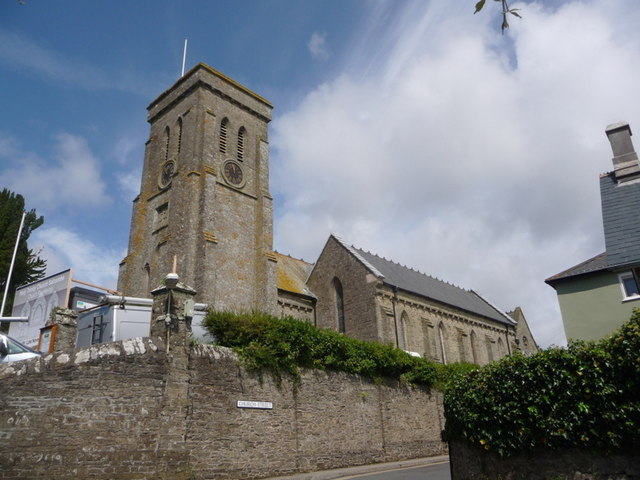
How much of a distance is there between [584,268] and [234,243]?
724 inches

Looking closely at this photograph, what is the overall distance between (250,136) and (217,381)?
2232 cm

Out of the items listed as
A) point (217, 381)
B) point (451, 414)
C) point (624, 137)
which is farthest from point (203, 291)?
point (624, 137)

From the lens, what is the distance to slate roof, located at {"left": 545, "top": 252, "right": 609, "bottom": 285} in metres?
17.7

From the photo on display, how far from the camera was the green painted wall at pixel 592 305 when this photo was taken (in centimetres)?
1677

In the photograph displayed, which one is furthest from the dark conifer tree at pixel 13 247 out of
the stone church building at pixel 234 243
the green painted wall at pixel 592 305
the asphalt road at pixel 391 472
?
the green painted wall at pixel 592 305

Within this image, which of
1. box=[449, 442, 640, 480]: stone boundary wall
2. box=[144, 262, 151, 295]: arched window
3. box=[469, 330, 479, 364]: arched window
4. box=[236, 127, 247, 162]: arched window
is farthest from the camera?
box=[469, 330, 479, 364]: arched window

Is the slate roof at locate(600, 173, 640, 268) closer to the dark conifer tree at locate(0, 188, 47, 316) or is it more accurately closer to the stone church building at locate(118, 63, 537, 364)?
the stone church building at locate(118, 63, 537, 364)

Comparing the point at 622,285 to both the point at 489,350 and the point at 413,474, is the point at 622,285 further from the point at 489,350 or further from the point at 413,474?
the point at 489,350

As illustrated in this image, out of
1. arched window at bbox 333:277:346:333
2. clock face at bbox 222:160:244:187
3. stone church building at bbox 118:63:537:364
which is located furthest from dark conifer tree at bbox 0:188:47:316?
arched window at bbox 333:277:346:333

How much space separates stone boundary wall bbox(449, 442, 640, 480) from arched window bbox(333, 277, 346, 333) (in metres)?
19.1

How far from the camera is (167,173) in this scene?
104 ft

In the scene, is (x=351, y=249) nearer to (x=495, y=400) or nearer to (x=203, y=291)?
(x=203, y=291)

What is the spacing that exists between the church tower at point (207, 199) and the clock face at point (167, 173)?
0.07 m

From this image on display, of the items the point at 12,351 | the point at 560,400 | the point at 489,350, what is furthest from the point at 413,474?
the point at 489,350
